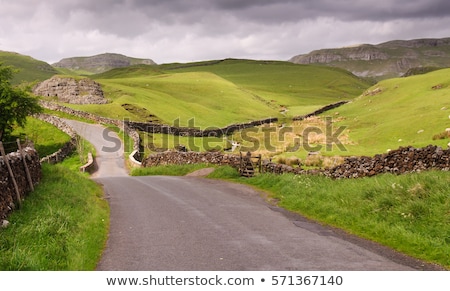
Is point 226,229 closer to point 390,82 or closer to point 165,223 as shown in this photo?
point 165,223

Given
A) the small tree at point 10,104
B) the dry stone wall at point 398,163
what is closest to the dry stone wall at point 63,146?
the small tree at point 10,104

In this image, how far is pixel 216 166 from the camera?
1355 inches

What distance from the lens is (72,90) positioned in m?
93.4

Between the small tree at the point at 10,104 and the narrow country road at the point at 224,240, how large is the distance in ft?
92.6

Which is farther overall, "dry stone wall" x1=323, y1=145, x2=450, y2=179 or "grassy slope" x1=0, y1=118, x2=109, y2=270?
"dry stone wall" x1=323, y1=145, x2=450, y2=179

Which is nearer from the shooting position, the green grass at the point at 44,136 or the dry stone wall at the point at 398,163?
the dry stone wall at the point at 398,163

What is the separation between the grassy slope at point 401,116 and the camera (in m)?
34.9

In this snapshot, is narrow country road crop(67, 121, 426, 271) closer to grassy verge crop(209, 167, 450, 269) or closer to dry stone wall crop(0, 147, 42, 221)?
grassy verge crop(209, 167, 450, 269)

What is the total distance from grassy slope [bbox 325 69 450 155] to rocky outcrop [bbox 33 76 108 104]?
49931 millimetres

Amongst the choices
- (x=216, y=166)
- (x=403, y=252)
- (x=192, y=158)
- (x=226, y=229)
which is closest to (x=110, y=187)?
(x=216, y=166)

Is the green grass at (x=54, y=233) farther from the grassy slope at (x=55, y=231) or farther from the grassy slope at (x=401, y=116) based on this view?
the grassy slope at (x=401, y=116)

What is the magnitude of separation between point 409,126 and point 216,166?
18.4 metres

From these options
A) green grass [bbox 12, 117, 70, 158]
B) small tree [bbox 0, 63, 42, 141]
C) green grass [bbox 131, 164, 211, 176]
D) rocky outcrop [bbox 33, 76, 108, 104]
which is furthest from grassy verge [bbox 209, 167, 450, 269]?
rocky outcrop [bbox 33, 76, 108, 104]

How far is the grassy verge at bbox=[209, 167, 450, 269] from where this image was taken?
1184 cm
